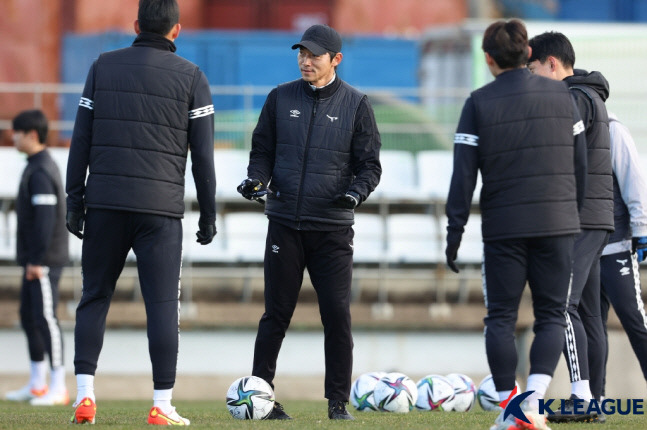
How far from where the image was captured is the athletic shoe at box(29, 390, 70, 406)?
9102 millimetres

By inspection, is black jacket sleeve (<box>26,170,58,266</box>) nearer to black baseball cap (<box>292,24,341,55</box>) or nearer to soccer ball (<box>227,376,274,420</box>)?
soccer ball (<box>227,376,274,420</box>)

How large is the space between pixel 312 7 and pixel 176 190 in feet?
60.6

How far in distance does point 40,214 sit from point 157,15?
12.4 ft

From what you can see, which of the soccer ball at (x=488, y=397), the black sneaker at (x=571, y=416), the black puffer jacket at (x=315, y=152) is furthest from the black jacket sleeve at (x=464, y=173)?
the soccer ball at (x=488, y=397)

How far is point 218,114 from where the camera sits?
15172 millimetres

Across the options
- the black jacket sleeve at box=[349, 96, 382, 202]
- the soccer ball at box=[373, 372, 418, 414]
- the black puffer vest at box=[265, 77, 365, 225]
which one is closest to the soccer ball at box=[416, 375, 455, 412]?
the soccer ball at box=[373, 372, 418, 414]

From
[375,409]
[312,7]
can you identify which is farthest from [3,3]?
[375,409]

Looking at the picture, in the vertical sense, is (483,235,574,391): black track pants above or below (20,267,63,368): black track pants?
above

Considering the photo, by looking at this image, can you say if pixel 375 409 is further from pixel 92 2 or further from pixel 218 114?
pixel 92 2

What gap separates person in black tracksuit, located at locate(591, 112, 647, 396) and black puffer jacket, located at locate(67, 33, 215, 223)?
246 cm

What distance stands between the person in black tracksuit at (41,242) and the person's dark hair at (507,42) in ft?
15.7

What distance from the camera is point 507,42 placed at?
5.47 m

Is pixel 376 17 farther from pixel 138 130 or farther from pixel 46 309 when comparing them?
pixel 138 130

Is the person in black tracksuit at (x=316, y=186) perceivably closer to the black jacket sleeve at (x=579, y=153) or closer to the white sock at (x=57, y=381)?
the black jacket sleeve at (x=579, y=153)
